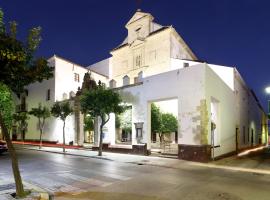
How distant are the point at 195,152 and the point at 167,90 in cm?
490

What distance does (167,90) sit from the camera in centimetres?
1992

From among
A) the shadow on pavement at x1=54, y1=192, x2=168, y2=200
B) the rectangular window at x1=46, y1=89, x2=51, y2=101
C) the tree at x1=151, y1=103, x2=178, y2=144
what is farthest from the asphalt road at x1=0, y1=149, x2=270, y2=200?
the rectangular window at x1=46, y1=89, x2=51, y2=101

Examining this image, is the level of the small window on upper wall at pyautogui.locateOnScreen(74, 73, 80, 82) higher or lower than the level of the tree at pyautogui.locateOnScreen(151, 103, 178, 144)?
higher

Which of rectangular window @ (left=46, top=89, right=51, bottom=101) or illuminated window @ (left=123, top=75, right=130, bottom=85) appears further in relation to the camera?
rectangular window @ (left=46, top=89, right=51, bottom=101)

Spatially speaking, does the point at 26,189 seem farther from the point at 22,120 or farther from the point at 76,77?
the point at 22,120

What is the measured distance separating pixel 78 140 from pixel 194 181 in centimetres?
2180

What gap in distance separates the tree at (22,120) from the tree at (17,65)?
103ft

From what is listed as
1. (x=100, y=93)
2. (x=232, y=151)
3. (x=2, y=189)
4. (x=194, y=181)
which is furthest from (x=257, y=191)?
(x=232, y=151)

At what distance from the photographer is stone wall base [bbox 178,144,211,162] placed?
17328mm

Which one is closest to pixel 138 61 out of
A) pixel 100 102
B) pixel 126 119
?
pixel 126 119

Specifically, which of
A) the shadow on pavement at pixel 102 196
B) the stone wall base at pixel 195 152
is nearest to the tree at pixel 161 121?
the stone wall base at pixel 195 152

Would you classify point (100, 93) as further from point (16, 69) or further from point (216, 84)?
point (16, 69)

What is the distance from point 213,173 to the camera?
43.1 feet

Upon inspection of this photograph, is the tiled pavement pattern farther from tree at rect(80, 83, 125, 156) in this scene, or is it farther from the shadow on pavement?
tree at rect(80, 83, 125, 156)
